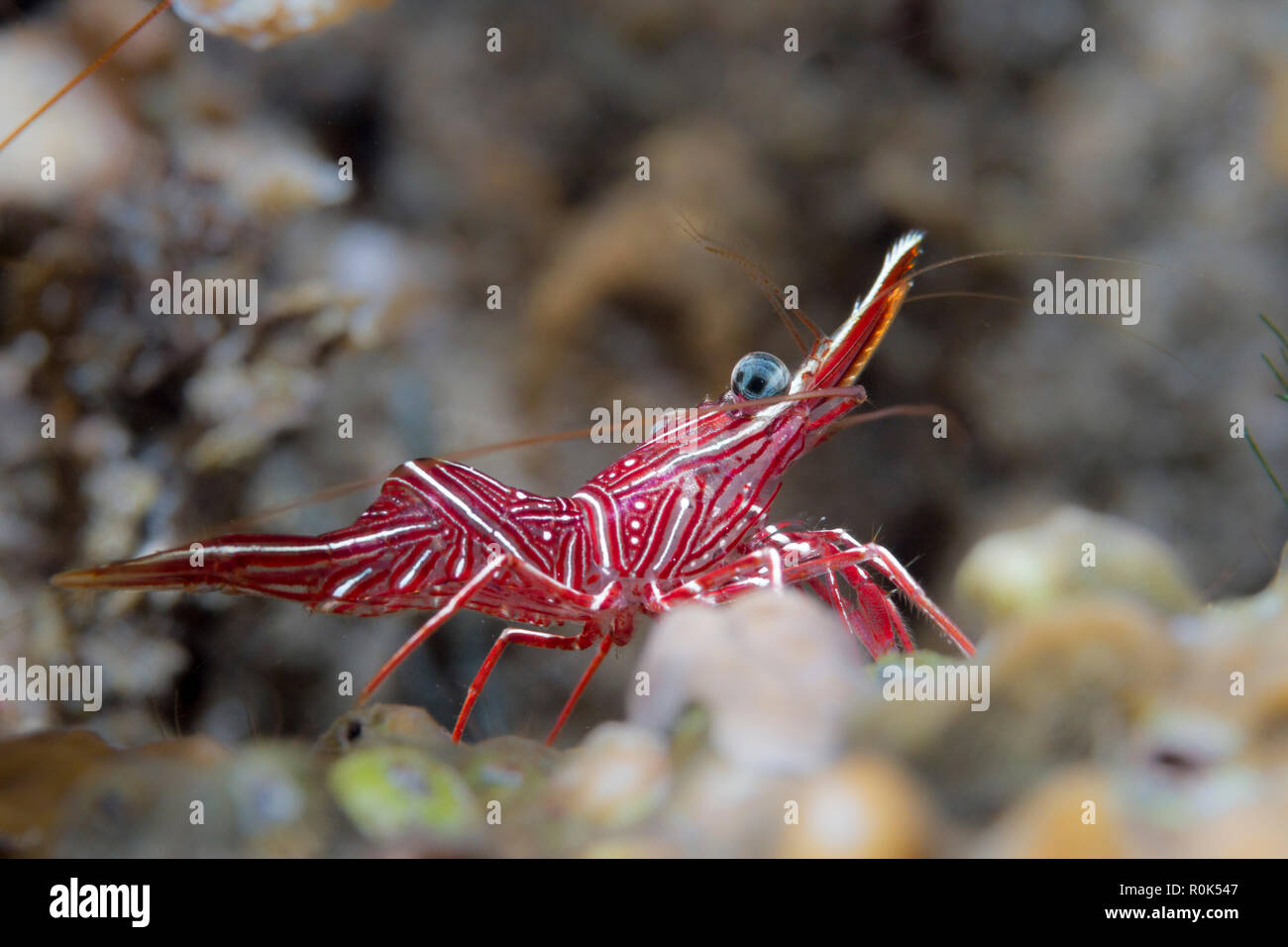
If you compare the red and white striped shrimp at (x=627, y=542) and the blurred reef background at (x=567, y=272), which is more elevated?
the blurred reef background at (x=567, y=272)

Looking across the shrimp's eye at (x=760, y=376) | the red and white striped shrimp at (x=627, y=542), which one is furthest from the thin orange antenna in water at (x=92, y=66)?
the shrimp's eye at (x=760, y=376)

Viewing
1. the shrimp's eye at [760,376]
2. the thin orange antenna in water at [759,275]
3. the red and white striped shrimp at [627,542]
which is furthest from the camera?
the thin orange antenna in water at [759,275]

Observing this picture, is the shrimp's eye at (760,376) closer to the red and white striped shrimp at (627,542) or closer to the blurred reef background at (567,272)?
the red and white striped shrimp at (627,542)

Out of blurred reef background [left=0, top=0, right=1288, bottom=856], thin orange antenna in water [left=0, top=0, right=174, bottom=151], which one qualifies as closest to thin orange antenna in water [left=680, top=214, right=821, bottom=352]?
blurred reef background [left=0, top=0, right=1288, bottom=856]

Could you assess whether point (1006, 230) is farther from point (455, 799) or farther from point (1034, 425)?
point (455, 799)

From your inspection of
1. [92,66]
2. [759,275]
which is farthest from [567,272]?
[92,66]

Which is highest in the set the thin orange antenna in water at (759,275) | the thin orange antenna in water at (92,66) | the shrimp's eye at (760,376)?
the thin orange antenna in water at (92,66)

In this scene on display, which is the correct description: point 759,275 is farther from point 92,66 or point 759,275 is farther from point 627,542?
point 92,66
